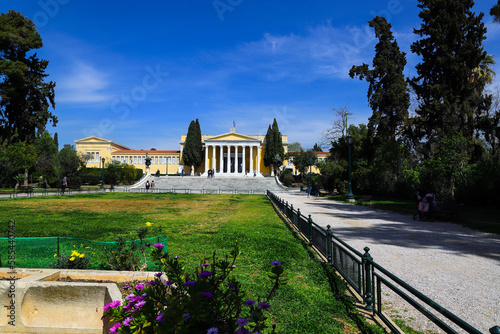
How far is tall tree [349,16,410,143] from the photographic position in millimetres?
26688

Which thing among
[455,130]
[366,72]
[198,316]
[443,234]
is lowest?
[443,234]

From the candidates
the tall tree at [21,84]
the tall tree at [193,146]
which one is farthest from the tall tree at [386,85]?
the tall tree at [193,146]

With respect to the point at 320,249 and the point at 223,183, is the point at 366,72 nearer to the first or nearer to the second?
the point at 320,249

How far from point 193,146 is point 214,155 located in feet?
18.3

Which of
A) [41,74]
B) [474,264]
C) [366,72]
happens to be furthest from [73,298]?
[41,74]

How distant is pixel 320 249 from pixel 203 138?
242 ft

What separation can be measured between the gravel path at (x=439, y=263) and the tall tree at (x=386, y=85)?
16.3 m

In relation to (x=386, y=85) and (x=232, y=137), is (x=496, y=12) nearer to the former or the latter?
(x=386, y=85)

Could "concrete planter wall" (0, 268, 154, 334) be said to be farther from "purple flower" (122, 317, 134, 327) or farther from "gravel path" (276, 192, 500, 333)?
"gravel path" (276, 192, 500, 333)

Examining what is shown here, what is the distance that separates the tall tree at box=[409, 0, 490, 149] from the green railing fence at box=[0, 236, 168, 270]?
838 inches


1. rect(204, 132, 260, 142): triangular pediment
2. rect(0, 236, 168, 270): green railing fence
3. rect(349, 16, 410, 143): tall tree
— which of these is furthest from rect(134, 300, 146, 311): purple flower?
rect(204, 132, 260, 142): triangular pediment

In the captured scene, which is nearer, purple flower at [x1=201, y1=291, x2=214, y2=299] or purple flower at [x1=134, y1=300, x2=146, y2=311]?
purple flower at [x1=201, y1=291, x2=214, y2=299]

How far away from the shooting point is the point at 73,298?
3666 mm

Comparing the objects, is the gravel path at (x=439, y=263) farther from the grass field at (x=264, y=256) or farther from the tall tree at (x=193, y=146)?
the tall tree at (x=193, y=146)
